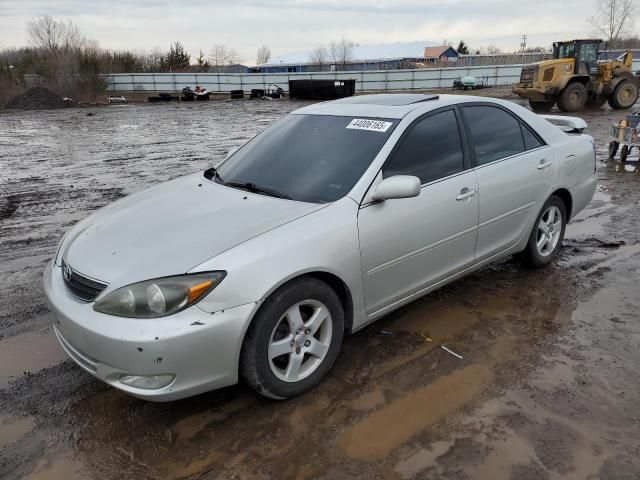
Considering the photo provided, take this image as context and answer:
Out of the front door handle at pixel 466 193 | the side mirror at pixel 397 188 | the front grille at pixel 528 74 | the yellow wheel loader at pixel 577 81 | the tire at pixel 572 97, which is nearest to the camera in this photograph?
the side mirror at pixel 397 188

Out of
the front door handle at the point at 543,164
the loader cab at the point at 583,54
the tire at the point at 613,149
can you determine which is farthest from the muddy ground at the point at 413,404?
the loader cab at the point at 583,54

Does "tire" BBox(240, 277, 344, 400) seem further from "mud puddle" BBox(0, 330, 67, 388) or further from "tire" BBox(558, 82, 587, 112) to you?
"tire" BBox(558, 82, 587, 112)

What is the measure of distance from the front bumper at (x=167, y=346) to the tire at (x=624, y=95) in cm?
2315

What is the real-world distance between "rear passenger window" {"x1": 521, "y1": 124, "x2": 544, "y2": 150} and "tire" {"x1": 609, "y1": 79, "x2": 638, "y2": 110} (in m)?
20.0

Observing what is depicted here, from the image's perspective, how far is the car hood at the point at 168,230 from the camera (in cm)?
270

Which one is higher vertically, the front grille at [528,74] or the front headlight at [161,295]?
the front grille at [528,74]

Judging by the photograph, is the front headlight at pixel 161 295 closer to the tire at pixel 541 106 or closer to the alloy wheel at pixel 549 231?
the alloy wheel at pixel 549 231

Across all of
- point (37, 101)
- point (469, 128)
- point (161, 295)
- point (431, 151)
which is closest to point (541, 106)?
point (469, 128)

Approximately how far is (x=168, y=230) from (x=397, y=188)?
139 centimetres

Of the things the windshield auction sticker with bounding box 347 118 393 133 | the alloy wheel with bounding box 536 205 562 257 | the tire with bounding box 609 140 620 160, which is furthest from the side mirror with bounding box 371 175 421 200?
the tire with bounding box 609 140 620 160

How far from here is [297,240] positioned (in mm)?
2838

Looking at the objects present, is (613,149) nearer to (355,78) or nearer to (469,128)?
(469,128)

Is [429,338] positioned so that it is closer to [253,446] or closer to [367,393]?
[367,393]

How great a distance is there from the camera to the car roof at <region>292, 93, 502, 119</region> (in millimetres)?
3777
